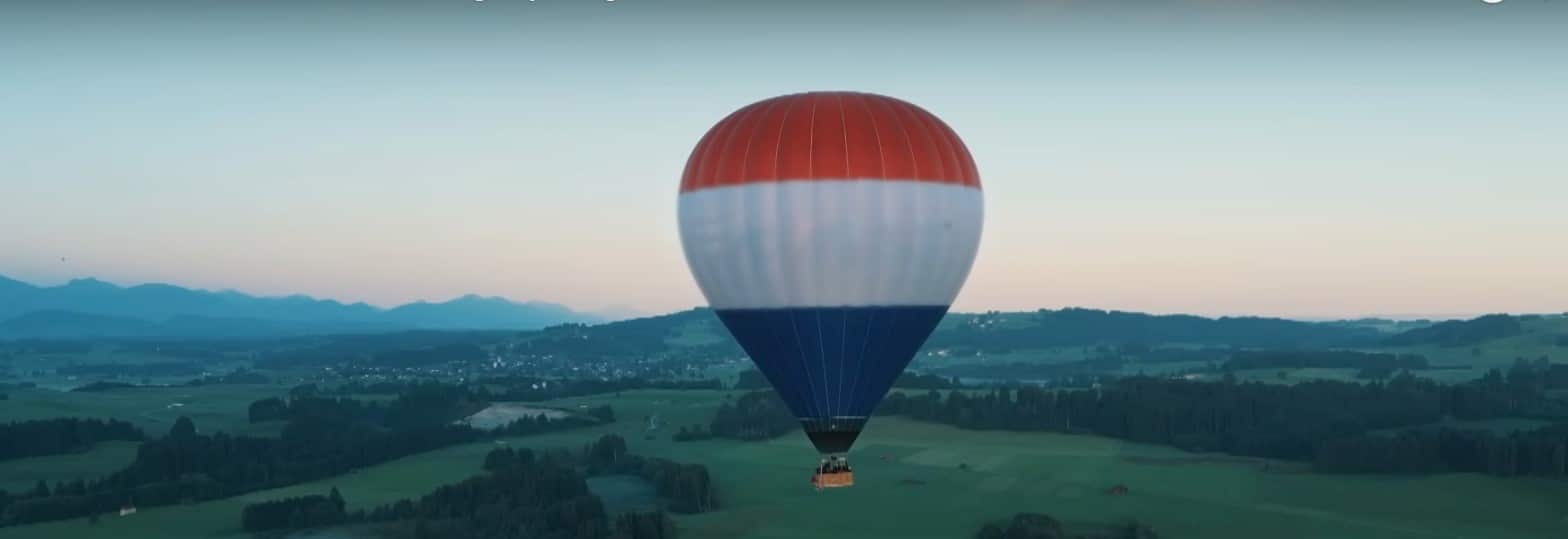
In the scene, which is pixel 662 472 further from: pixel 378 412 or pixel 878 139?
pixel 378 412

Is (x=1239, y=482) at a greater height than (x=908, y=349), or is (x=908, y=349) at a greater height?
(x=908, y=349)

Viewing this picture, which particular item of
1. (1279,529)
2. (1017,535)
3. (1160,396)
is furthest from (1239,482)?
(1160,396)

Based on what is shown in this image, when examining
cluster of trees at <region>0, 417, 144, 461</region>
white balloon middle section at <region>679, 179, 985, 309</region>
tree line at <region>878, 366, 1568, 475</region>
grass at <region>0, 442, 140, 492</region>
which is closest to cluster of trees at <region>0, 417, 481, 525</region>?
grass at <region>0, 442, 140, 492</region>

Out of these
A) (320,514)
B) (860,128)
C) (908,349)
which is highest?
(860,128)

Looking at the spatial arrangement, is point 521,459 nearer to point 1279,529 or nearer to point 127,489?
point 127,489

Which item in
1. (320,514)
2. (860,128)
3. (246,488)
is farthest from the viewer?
(246,488)

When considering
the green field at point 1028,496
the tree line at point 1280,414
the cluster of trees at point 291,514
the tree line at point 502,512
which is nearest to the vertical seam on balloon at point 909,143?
the green field at point 1028,496
